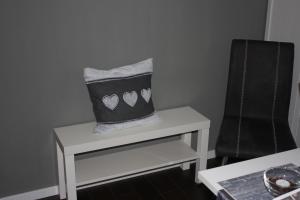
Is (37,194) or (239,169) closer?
(239,169)

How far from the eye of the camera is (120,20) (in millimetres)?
2361

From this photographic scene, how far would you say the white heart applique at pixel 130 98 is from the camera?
7.61 ft

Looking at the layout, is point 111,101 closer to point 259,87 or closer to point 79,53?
point 79,53

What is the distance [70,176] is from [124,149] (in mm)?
597

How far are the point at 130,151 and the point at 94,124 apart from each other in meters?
0.38

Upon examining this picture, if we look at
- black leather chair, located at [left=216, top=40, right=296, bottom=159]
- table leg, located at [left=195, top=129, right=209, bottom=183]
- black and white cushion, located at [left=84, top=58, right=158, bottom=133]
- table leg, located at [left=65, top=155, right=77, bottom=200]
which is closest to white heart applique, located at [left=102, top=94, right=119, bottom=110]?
black and white cushion, located at [left=84, top=58, right=158, bottom=133]

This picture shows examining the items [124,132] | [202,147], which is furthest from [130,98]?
[202,147]

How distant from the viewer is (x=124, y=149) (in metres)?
2.71

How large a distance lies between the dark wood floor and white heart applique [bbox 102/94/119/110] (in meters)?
0.69

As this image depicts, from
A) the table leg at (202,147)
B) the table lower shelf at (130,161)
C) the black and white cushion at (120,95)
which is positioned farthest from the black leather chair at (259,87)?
the black and white cushion at (120,95)

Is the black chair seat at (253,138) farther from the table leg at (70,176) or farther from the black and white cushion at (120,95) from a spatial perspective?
the table leg at (70,176)

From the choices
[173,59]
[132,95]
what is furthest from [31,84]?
[173,59]

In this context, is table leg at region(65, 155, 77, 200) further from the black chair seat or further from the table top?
the black chair seat

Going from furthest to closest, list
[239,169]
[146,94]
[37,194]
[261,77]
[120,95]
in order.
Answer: [261,77] < [37,194] < [146,94] < [120,95] < [239,169]
